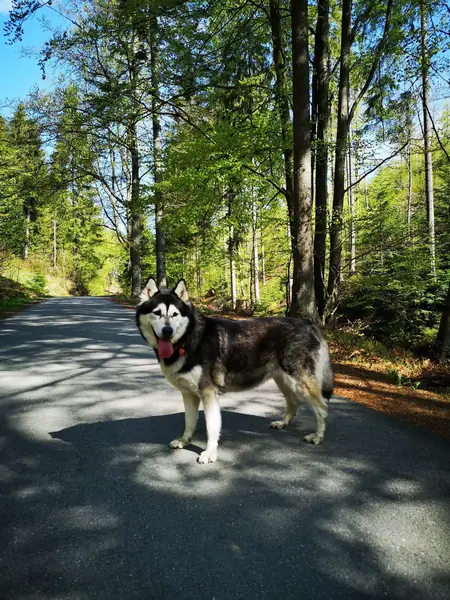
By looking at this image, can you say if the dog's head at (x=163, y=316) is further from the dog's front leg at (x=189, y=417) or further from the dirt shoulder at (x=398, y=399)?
the dirt shoulder at (x=398, y=399)

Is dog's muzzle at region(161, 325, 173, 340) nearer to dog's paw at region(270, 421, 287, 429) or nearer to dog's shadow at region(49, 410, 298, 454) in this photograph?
dog's shadow at region(49, 410, 298, 454)

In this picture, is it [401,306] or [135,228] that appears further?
[135,228]

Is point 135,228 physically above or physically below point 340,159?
above

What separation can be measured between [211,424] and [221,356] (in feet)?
2.35

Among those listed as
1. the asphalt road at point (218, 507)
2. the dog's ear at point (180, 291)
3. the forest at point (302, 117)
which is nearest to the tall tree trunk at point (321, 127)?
the forest at point (302, 117)

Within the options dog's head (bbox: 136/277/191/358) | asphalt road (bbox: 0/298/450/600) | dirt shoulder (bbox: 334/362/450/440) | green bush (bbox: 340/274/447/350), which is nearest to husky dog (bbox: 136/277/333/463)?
dog's head (bbox: 136/277/191/358)

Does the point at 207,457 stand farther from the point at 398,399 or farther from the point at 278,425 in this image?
the point at 398,399

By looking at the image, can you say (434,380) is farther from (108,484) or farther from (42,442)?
(42,442)

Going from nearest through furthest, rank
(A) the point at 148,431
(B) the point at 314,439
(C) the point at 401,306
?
1. (B) the point at 314,439
2. (A) the point at 148,431
3. (C) the point at 401,306

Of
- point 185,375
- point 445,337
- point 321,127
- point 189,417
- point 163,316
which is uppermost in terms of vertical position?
point 321,127

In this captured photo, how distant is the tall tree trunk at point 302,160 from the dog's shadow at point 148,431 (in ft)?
15.4

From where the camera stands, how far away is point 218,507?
2.65 m

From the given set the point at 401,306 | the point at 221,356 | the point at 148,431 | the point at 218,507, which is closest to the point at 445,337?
the point at 401,306

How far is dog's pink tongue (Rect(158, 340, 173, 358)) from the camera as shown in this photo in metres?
3.52
